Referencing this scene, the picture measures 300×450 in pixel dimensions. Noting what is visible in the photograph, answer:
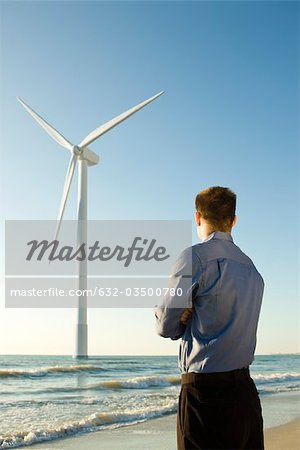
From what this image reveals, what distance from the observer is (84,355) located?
30297 millimetres

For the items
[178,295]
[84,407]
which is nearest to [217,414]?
[178,295]

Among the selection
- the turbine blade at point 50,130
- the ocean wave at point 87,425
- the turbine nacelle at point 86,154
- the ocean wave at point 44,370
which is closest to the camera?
the ocean wave at point 87,425

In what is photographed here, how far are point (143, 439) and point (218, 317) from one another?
512 centimetres

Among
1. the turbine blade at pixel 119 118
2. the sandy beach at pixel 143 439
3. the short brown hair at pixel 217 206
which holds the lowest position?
the sandy beach at pixel 143 439

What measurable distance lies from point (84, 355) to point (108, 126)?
42.0 feet

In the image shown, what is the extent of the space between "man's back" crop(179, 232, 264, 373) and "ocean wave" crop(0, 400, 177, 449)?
5317 millimetres

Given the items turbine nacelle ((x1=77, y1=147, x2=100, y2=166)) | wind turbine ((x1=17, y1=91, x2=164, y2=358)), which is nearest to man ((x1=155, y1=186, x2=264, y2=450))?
wind turbine ((x1=17, y1=91, x2=164, y2=358))

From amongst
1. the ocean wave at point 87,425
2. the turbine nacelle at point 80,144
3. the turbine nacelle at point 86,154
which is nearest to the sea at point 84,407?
the ocean wave at point 87,425

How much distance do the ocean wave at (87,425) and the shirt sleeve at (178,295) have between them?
533cm

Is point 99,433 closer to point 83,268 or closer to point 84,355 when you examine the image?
point 83,268

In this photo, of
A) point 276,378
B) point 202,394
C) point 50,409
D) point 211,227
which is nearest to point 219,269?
point 211,227

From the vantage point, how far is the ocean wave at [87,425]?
7.11 m

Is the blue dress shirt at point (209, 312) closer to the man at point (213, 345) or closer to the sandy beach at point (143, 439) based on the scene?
the man at point (213, 345)

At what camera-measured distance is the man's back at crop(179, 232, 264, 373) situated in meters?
2.21
